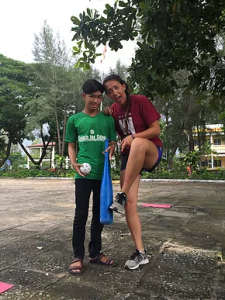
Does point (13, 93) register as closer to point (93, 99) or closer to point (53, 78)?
point (53, 78)

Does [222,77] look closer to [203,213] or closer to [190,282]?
[203,213]

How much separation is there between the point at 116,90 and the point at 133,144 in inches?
19.7

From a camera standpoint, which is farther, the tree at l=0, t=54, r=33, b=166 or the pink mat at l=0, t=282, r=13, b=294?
the tree at l=0, t=54, r=33, b=166

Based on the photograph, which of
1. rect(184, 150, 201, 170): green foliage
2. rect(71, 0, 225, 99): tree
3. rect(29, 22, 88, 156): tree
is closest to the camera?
rect(71, 0, 225, 99): tree

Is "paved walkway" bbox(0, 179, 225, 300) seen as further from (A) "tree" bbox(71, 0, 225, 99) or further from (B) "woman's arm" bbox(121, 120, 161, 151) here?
(A) "tree" bbox(71, 0, 225, 99)

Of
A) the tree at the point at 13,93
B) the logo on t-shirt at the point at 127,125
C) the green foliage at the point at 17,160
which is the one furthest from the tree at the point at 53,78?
the logo on t-shirt at the point at 127,125

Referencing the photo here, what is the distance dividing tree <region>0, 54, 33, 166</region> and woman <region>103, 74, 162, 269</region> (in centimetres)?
2189

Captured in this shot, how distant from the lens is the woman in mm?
2248

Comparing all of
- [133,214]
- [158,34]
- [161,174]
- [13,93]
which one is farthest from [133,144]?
[13,93]

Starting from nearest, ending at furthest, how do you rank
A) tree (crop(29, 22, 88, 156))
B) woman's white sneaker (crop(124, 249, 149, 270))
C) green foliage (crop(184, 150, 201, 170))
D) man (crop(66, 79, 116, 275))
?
woman's white sneaker (crop(124, 249, 149, 270))
man (crop(66, 79, 116, 275))
green foliage (crop(184, 150, 201, 170))
tree (crop(29, 22, 88, 156))

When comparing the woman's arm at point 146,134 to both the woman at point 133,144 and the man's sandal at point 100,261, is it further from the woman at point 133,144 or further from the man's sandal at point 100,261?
the man's sandal at point 100,261

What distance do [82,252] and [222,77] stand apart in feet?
9.45

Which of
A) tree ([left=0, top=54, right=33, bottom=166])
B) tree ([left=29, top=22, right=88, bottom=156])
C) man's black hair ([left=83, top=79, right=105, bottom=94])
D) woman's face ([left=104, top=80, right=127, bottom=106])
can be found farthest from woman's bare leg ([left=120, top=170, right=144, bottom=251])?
tree ([left=0, top=54, right=33, bottom=166])

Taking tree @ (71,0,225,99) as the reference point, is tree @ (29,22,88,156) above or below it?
above
